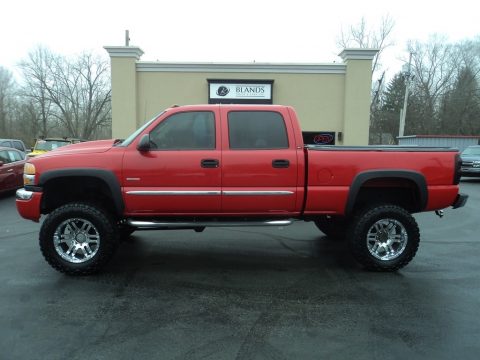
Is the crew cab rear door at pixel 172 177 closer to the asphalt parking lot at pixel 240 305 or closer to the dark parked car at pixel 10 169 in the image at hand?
the asphalt parking lot at pixel 240 305

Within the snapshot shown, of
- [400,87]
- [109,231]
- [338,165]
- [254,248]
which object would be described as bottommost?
[254,248]

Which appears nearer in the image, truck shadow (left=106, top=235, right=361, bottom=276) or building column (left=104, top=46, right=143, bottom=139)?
truck shadow (left=106, top=235, right=361, bottom=276)

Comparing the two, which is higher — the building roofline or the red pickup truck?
the building roofline

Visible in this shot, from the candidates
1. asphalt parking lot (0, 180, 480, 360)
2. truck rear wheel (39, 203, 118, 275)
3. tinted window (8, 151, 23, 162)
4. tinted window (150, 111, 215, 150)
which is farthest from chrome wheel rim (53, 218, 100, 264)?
tinted window (8, 151, 23, 162)

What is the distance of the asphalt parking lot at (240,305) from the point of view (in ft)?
11.0

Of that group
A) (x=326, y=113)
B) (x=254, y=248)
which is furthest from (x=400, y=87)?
(x=254, y=248)

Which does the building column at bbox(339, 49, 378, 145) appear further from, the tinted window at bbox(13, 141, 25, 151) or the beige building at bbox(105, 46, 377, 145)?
the tinted window at bbox(13, 141, 25, 151)

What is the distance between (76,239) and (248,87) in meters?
11.1

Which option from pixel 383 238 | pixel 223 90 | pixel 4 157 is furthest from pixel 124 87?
pixel 383 238

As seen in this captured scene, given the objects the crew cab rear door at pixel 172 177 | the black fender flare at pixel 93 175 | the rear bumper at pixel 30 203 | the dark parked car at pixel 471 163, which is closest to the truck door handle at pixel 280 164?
the crew cab rear door at pixel 172 177

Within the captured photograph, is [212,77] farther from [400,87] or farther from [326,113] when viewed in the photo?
[400,87]

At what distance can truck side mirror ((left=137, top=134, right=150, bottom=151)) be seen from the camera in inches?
194

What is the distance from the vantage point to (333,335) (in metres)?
3.58

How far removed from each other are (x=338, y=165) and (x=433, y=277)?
5.87 feet
